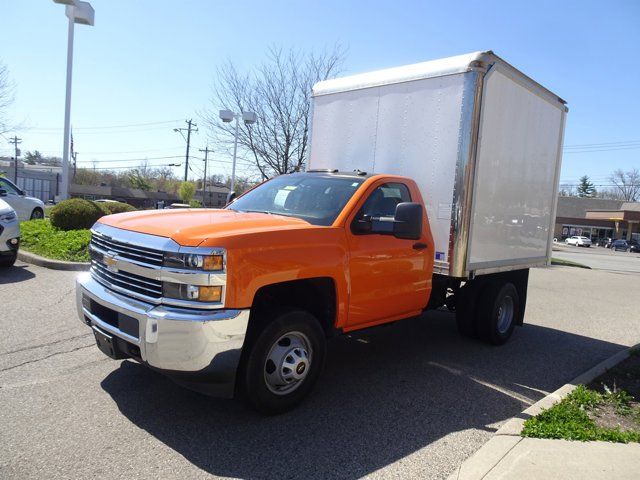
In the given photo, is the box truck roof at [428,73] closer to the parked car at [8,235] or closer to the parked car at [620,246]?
the parked car at [8,235]

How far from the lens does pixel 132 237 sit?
3648mm

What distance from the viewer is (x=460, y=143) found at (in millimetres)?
5219

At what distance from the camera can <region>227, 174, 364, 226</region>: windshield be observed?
4.46 metres

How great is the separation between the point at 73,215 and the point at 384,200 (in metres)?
9.70

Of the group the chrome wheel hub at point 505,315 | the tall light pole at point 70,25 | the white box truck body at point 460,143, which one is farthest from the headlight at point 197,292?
the tall light pole at point 70,25

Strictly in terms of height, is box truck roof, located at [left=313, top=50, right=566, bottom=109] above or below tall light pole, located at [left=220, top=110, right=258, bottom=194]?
below

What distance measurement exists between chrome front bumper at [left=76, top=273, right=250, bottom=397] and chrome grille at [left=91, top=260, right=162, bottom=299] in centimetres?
10

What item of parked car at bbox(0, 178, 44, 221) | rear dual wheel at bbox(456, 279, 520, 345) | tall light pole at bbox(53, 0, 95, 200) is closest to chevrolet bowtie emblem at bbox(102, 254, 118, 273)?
Answer: rear dual wheel at bbox(456, 279, 520, 345)

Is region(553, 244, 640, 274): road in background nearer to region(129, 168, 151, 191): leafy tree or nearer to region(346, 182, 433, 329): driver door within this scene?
region(346, 182, 433, 329): driver door

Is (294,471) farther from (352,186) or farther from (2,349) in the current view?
(2,349)

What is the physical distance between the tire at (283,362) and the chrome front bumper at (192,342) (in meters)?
0.19

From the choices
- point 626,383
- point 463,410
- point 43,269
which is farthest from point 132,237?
point 43,269

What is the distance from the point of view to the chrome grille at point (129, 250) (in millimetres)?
3426

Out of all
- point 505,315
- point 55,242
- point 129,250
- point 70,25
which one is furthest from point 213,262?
point 70,25
